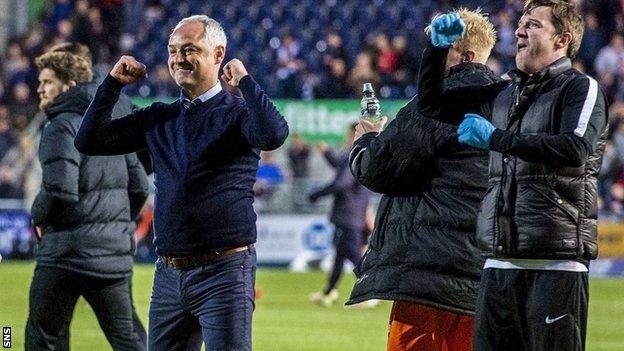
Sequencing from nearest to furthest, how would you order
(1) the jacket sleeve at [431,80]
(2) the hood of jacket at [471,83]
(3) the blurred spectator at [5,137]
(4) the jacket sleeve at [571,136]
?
(4) the jacket sleeve at [571,136], (1) the jacket sleeve at [431,80], (2) the hood of jacket at [471,83], (3) the blurred spectator at [5,137]

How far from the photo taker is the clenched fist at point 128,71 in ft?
21.5

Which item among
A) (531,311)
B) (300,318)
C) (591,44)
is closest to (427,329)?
(531,311)

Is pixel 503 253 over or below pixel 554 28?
below

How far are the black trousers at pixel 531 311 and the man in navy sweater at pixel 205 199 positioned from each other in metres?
1.18

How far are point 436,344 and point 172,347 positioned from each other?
125 centimetres

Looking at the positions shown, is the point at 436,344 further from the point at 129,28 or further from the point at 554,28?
the point at 129,28

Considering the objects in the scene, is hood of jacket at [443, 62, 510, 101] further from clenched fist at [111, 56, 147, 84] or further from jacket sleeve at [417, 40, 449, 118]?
clenched fist at [111, 56, 147, 84]

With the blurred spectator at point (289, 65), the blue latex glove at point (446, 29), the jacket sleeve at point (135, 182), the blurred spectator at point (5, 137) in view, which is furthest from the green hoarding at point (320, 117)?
the blue latex glove at point (446, 29)

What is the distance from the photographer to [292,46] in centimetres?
2486

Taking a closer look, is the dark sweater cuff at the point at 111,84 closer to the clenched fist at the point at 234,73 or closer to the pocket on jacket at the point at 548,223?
the clenched fist at the point at 234,73

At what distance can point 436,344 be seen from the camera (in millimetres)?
6113

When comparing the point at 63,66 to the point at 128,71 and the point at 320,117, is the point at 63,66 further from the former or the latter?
the point at 320,117

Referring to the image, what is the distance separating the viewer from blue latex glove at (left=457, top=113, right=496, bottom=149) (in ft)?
18.1

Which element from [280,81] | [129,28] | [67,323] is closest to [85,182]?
[67,323]
